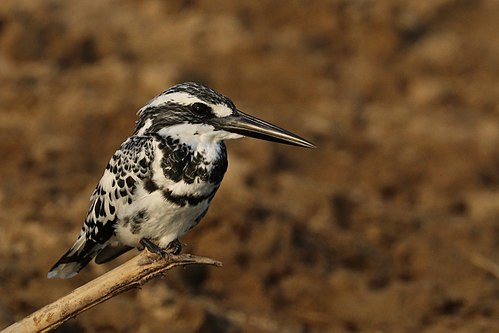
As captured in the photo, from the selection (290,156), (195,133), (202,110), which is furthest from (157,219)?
(290,156)

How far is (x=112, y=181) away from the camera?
4562mm

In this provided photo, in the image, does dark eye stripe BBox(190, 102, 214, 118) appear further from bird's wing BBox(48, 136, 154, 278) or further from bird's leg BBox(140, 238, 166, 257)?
bird's leg BBox(140, 238, 166, 257)

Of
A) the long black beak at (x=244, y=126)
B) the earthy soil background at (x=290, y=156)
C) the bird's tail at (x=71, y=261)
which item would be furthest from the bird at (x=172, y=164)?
the earthy soil background at (x=290, y=156)

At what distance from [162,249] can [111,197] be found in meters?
0.35

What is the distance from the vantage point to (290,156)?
9242 mm

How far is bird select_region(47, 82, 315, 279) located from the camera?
4.31 m

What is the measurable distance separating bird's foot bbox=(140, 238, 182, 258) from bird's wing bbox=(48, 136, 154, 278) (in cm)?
19

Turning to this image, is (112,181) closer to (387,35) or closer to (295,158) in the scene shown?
(295,158)

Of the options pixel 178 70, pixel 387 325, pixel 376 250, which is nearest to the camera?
pixel 387 325

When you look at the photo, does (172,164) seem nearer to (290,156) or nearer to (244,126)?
(244,126)

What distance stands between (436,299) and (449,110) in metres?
3.37

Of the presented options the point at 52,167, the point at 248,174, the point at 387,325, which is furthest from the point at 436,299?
the point at 52,167

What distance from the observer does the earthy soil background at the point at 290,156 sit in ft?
23.9

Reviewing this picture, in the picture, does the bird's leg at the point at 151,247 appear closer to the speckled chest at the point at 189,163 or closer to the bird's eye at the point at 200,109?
the speckled chest at the point at 189,163
